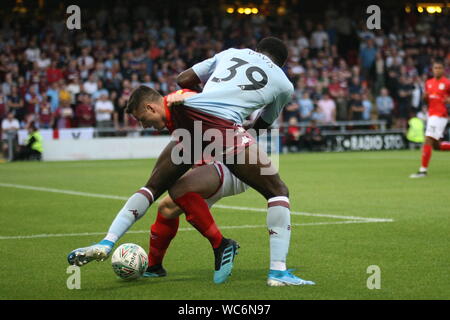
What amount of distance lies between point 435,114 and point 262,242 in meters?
9.40

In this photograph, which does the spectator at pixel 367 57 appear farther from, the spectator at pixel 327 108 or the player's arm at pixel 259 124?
the player's arm at pixel 259 124

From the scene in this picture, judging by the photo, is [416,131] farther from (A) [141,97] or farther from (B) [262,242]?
(A) [141,97]

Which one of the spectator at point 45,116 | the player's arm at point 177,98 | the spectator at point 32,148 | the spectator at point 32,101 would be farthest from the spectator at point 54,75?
the player's arm at point 177,98

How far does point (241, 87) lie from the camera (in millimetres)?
6961

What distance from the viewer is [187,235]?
9641mm

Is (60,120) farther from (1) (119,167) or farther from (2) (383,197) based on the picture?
(2) (383,197)

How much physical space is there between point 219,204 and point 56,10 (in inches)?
838

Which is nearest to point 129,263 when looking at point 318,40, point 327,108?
point 327,108

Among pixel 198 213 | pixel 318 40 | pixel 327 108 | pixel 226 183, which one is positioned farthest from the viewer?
pixel 318 40

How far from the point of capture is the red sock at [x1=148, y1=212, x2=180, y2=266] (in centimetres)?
722

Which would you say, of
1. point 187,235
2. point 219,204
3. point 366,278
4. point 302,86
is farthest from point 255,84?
point 302,86

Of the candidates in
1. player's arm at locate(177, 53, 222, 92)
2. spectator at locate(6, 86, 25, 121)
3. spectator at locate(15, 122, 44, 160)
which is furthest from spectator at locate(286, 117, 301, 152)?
player's arm at locate(177, 53, 222, 92)

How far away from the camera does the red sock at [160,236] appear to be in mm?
7223

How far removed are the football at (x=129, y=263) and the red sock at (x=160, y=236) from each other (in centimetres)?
19
